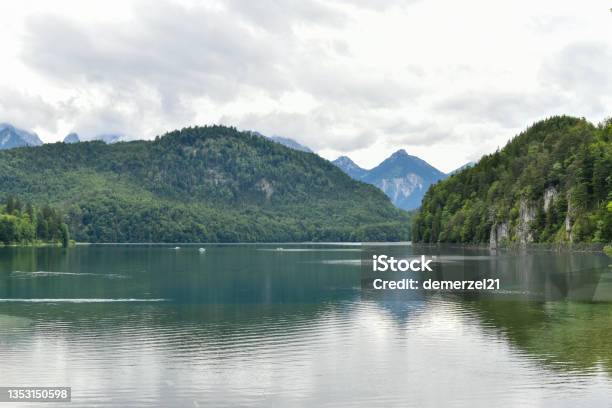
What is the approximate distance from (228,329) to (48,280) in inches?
2177

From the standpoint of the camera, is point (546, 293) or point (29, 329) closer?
point (29, 329)

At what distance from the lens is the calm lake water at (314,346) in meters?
34.2

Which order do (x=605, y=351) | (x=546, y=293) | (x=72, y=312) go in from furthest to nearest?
(x=546, y=293), (x=72, y=312), (x=605, y=351)

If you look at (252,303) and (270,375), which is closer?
(270,375)

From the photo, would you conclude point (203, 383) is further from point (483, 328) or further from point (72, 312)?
point (72, 312)

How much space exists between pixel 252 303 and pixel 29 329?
23.4 m

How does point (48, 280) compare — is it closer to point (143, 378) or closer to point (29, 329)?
point (29, 329)

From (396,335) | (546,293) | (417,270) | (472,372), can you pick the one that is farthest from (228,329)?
(417,270)

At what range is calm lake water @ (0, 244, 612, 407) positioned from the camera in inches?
1345

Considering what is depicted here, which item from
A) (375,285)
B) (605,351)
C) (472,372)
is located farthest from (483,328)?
(375,285)

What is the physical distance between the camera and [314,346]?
46062mm

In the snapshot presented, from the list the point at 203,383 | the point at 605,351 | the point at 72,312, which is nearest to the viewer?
the point at 203,383

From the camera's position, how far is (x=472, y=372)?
38.3 metres

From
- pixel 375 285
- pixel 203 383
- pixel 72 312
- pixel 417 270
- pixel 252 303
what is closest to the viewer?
pixel 203 383
